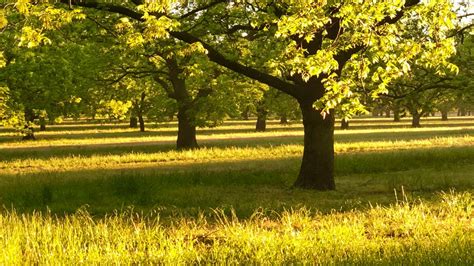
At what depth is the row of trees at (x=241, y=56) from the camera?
31.4ft

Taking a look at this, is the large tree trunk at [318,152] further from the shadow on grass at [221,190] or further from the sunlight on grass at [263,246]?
the sunlight on grass at [263,246]

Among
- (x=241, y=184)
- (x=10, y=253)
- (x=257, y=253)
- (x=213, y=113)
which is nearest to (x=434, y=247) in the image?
(x=257, y=253)

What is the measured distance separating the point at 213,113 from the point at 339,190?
1450 cm

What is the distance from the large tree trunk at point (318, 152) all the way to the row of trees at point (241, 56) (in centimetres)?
3

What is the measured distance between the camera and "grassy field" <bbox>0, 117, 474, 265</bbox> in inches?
236

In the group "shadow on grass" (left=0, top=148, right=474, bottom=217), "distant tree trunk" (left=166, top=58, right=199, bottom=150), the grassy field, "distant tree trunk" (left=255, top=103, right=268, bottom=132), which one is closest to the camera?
the grassy field

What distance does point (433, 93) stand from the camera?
21172 millimetres

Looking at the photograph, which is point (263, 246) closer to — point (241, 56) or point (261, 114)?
point (241, 56)

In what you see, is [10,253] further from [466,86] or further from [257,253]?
[466,86]

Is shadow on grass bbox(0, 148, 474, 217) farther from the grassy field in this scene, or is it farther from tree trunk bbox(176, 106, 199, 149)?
tree trunk bbox(176, 106, 199, 149)

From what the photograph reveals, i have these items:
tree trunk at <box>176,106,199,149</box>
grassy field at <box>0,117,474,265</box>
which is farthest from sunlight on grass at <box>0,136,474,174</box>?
tree trunk at <box>176,106,199,149</box>

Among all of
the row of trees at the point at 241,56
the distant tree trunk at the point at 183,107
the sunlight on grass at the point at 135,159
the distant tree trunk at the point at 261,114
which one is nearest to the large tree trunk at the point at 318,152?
the row of trees at the point at 241,56

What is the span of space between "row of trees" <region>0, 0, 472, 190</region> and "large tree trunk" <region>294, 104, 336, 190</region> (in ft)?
0.10

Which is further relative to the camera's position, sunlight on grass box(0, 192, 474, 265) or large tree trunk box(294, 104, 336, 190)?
large tree trunk box(294, 104, 336, 190)
